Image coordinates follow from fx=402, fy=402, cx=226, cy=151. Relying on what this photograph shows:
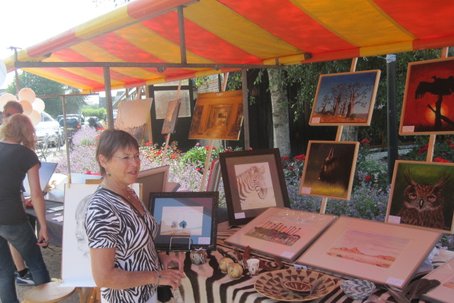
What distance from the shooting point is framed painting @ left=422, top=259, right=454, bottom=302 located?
1.36 metres

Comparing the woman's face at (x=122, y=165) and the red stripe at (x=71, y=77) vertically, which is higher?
the red stripe at (x=71, y=77)

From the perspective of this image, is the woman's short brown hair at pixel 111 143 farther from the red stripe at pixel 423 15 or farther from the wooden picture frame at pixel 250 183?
the red stripe at pixel 423 15

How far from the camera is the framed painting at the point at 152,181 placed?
215cm

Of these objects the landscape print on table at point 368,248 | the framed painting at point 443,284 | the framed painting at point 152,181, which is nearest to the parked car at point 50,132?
the framed painting at point 152,181

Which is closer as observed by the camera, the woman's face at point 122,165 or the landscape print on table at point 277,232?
the woman's face at point 122,165

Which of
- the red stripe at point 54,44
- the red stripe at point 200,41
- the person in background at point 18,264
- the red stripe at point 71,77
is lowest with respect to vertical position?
the person in background at point 18,264

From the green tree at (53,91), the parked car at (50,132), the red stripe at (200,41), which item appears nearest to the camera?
the red stripe at (200,41)

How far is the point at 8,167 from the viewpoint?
2822mm

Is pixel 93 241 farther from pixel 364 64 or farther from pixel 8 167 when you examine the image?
pixel 364 64

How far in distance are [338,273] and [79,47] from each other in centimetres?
285

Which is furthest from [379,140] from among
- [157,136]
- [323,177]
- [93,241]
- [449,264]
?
[93,241]

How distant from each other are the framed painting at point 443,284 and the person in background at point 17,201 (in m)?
2.62

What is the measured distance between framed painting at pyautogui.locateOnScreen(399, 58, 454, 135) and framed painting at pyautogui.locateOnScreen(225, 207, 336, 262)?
0.75m

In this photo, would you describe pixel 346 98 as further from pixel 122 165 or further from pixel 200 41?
pixel 122 165
